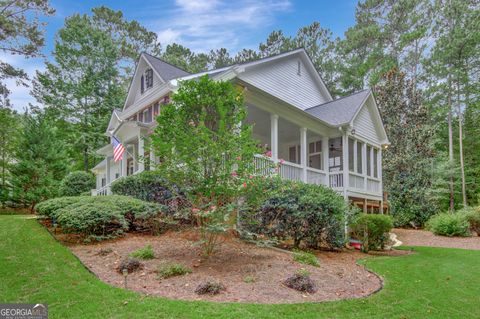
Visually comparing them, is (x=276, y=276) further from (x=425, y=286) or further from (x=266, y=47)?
(x=266, y=47)

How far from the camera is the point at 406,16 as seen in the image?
26.7 m

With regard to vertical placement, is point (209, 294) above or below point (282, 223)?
below

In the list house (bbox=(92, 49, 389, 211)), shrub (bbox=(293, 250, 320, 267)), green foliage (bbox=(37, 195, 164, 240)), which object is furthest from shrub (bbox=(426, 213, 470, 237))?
green foliage (bbox=(37, 195, 164, 240))

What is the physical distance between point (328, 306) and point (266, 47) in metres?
30.3

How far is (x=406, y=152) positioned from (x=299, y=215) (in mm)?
13942

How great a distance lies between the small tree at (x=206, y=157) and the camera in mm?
6441

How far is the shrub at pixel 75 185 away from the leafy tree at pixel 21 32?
10119mm

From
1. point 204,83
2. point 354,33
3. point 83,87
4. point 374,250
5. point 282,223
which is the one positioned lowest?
point 374,250

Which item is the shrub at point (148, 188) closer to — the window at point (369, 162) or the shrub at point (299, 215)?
the shrub at point (299, 215)

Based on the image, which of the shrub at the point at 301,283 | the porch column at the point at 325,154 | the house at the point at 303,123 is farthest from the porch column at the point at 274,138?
the shrub at the point at 301,283

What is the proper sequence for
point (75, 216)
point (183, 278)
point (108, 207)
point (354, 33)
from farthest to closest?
point (354, 33), point (108, 207), point (75, 216), point (183, 278)

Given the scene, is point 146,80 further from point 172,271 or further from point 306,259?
point 172,271

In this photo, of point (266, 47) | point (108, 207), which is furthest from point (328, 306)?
point (266, 47)

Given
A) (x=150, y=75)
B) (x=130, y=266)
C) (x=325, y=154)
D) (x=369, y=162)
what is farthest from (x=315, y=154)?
(x=130, y=266)
